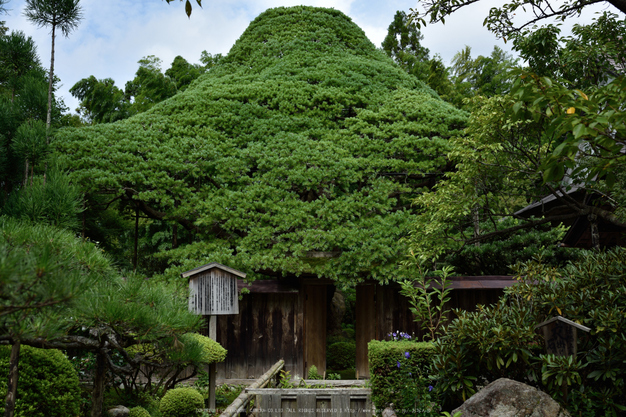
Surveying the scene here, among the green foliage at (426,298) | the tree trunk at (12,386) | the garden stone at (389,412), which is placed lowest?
the garden stone at (389,412)

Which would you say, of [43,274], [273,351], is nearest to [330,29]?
[273,351]

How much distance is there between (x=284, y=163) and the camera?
1127cm

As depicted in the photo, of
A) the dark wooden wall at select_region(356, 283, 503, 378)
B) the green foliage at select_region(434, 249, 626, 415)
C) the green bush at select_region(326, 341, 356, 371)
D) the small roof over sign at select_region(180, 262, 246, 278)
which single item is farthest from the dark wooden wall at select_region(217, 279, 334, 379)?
the green foliage at select_region(434, 249, 626, 415)

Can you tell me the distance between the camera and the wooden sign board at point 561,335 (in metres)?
4.23

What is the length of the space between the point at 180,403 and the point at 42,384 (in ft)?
7.56

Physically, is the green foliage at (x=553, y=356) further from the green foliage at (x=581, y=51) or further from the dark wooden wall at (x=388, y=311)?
the dark wooden wall at (x=388, y=311)

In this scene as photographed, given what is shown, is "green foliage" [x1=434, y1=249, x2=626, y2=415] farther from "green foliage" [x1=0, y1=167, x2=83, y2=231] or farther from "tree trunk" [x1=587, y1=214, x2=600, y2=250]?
"green foliage" [x1=0, y1=167, x2=83, y2=231]

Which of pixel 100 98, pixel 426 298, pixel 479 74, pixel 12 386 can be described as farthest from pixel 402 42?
pixel 12 386

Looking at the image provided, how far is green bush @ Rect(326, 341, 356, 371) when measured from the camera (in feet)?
43.6

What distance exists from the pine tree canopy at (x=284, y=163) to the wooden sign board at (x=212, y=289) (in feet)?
4.55

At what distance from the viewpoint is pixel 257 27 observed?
16.8 m

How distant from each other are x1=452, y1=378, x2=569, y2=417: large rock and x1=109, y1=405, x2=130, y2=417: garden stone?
4527mm

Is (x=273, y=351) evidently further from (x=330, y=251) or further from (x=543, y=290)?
(x=543, y=290)

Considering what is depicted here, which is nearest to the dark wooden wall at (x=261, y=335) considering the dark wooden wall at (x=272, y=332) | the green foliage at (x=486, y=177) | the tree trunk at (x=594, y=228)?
the dark wooden wall at (x=272, y=332)
